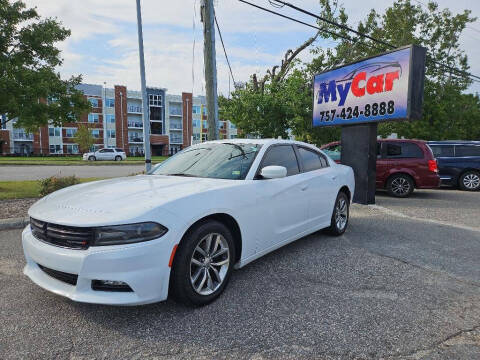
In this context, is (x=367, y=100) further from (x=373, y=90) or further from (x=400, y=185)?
(x=400, y=185)

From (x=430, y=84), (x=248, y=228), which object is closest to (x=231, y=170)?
(x=248, y=228)

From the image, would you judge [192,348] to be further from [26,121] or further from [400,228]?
[26,121]

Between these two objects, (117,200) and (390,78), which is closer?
(117,200)

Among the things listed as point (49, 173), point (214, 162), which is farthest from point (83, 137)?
point (214, 162)

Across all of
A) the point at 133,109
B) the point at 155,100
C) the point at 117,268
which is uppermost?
the point at 155,100

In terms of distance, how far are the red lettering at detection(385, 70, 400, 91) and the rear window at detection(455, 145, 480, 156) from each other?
6042 mm

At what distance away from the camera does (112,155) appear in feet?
128

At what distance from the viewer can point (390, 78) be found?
7.55m

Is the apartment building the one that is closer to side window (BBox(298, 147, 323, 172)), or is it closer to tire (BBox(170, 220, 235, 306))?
side window (BBox(298, 147, 323, 172))

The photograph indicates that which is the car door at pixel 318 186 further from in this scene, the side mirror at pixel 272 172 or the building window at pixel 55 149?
the building window at pixel 55 149

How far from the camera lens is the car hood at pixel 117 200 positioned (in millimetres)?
2436

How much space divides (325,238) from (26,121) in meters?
8.52

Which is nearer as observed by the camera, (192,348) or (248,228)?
(192,348)

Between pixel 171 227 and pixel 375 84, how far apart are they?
7223 millimetres
